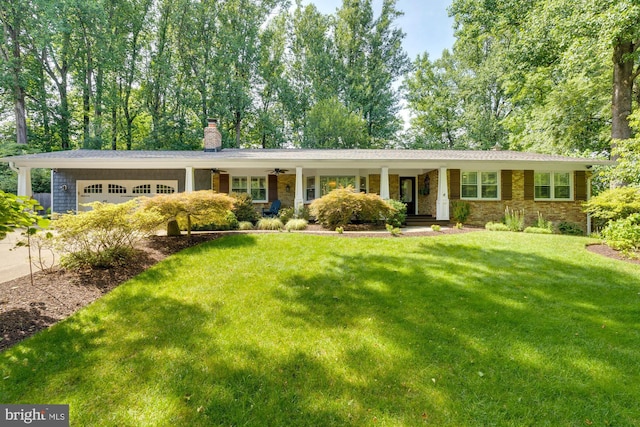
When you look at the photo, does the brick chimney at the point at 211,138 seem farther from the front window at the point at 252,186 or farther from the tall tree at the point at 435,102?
the tall tree at the point at 435,102

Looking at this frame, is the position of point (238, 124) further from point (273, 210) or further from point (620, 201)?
point (620, 201)

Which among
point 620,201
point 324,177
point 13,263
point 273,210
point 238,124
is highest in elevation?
point 238,124

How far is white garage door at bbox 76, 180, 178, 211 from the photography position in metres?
12.9

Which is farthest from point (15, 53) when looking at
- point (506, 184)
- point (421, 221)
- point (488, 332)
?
point (506, 184)

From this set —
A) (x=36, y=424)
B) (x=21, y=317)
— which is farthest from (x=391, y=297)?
(x=21, y=317)

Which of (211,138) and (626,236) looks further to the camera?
(211,138)

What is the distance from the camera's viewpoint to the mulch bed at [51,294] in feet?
11.1

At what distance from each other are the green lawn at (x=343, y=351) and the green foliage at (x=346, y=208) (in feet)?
14.4

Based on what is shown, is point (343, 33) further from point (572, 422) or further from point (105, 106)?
point (572, 422)

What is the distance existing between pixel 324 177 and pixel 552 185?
10.2 meters

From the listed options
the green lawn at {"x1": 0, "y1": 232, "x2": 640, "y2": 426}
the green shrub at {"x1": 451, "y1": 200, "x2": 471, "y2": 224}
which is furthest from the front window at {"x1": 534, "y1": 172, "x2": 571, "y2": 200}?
the green lawn at {"x1": 0, "y1": 232, "x2": 640, "y2": 426}

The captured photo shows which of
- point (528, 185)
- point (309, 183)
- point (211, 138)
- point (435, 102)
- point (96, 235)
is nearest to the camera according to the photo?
point (96, 235)

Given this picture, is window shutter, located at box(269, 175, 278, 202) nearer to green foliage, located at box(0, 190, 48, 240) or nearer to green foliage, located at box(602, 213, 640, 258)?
green foliage, located at box(0, 190, 48, 240)

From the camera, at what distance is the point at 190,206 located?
7.07 meters
